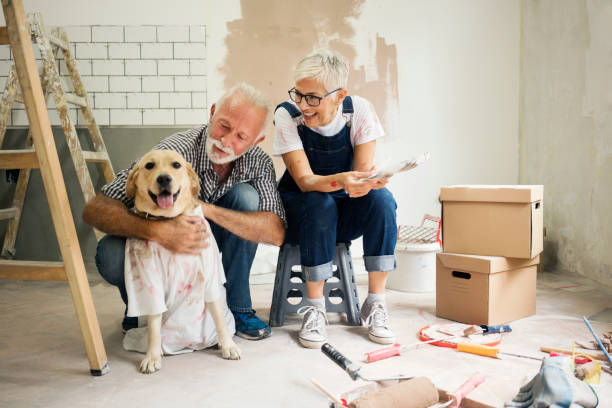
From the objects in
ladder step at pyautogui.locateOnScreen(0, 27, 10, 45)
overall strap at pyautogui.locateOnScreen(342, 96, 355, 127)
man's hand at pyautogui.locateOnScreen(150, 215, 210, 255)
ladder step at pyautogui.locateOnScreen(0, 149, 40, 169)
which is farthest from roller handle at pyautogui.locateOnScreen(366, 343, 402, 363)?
ladder step at pyautogui.locateOnScreen(0, 27, 10, 45)

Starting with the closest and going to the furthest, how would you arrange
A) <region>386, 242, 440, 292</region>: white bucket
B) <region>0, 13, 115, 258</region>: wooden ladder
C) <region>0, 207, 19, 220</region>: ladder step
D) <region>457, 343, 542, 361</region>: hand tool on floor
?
<region>457, 343, 542, 361</region>: hand tool on floor < <region>386, 242, 440, 292</region>: white bucket < <region>0, 13, 115, 258</region>: wooden ladder < <region>0, 207, 19, 220</region>: ladder step

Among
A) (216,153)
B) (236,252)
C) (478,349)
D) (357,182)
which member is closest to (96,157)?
(216,153)

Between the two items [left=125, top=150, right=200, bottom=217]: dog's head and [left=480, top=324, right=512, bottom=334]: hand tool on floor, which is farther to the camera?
[left=480, top=324, right=512, bottom=334]: hand tool on floor

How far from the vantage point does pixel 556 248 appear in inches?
113

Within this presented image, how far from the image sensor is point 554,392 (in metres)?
0.98

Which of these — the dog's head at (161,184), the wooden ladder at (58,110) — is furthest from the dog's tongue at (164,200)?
the wooden ladder at (58,110)

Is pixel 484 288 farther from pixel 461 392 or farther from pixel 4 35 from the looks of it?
pixel 4 35

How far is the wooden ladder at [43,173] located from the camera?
1.23 meters

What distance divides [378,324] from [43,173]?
3.92 feet

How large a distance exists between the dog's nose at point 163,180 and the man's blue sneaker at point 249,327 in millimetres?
626

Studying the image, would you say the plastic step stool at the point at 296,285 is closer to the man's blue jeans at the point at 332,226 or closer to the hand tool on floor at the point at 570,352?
the man's blue jeans at the point at 332,226

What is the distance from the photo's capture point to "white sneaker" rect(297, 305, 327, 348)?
5.25 ft

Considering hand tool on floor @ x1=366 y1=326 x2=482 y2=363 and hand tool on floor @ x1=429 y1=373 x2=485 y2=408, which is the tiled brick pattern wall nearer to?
hand tool on floor @ x1=366 y1=326 x2=482 y2=363

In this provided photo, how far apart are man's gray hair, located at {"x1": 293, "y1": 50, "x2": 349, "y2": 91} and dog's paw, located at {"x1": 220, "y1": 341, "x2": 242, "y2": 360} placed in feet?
3.17
